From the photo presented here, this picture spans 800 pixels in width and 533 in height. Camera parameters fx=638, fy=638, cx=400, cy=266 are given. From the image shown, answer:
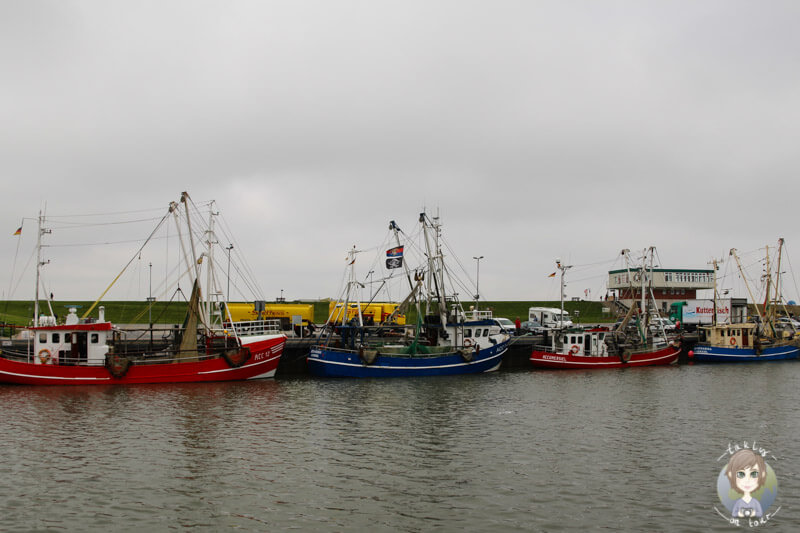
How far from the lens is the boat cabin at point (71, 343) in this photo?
41594mm

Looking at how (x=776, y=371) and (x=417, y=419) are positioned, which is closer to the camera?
(x=417, y=419)

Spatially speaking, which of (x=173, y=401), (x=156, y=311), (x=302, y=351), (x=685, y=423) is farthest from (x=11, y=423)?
(x=156, y=311)

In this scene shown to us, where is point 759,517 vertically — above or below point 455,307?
below

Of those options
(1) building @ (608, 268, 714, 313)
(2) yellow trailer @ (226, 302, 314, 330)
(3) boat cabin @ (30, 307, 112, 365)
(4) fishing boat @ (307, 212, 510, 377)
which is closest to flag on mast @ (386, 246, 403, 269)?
(4) fishing boat @ (307, 212, 510, 377)

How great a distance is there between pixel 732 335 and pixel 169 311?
8134cm

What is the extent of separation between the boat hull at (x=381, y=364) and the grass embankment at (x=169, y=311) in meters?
32.0

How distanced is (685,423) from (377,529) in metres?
19.6

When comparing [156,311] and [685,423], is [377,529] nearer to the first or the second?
[685,423]

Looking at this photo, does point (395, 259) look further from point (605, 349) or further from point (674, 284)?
point (674, 284)

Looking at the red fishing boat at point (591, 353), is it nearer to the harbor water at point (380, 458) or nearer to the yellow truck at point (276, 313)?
the harbor water at point (380, 458)

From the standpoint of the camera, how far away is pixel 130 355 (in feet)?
149

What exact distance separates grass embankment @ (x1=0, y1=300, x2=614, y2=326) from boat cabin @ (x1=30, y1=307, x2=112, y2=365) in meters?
42.5

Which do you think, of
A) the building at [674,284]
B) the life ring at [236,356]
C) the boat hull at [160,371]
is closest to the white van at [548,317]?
the building at [674,284]

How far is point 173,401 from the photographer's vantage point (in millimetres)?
35281
